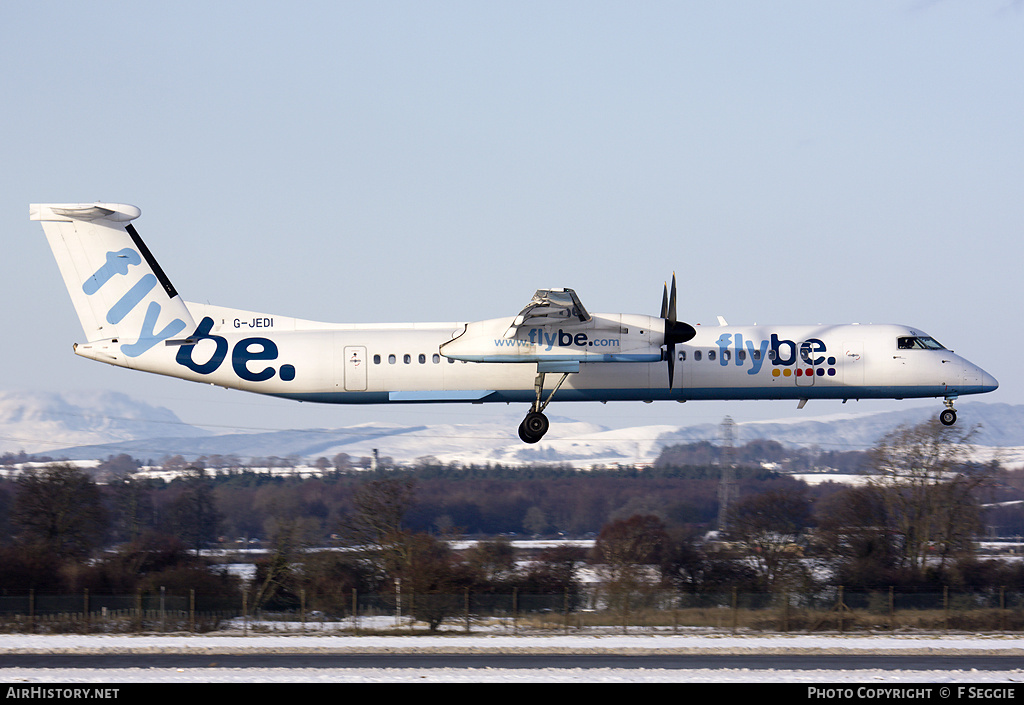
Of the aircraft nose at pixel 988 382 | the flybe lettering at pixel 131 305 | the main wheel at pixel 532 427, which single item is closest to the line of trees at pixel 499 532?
the main wheel at pixel 532 427

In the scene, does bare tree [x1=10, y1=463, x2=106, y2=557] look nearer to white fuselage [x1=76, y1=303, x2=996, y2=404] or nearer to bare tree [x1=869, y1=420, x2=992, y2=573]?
white fuselage [x1=76, y1=303, x2=996, y2=404]

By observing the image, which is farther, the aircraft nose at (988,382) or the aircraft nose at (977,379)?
the aircraft nose at (988,382)

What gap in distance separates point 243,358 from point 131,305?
3735mm

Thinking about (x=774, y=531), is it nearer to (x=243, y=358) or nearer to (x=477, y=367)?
(x=477, y=367)

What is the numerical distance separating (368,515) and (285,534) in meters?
3.71

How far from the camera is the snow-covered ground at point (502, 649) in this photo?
Result: 23.2m

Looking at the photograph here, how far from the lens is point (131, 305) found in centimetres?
2873

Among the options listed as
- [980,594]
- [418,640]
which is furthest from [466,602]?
[980,594]

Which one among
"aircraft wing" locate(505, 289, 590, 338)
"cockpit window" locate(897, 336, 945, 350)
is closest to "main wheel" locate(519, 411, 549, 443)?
"aircraft wing" locate(505, 289, 590, 338)

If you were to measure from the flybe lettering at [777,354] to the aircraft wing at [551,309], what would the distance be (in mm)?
4578

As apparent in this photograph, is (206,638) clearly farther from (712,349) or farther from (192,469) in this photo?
(192,469)

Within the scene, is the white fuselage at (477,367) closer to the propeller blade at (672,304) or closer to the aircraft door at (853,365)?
the aircraft door at (853,365)

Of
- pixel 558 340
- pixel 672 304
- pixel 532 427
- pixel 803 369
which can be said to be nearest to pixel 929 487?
pixel 803 369

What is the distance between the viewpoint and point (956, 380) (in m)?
29.4
